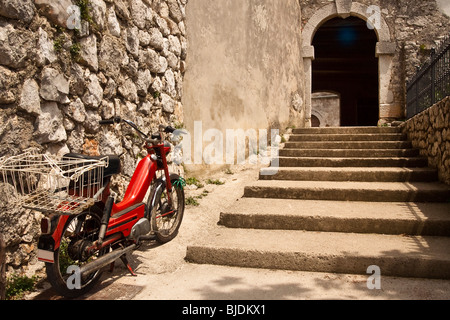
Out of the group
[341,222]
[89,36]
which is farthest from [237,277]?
→ [89,36]

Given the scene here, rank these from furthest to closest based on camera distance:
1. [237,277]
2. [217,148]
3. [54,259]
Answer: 1. [217,148]
2. [237,277]
3. [54,259]

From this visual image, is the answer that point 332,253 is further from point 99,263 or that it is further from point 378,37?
point 378,37

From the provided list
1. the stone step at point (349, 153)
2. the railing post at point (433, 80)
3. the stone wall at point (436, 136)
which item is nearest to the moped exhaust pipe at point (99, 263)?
the stone wall at point (436, 136)

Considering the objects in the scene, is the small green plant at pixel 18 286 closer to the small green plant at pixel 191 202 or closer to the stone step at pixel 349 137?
the small green plant at pixel 191 202

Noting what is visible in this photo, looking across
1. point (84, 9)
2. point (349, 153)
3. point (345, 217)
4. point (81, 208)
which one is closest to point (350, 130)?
point (349, 153)

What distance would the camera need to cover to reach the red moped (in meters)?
2.08

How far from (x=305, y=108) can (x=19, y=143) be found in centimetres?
765

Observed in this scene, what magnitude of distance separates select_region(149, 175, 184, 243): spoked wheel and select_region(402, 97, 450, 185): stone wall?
302cm

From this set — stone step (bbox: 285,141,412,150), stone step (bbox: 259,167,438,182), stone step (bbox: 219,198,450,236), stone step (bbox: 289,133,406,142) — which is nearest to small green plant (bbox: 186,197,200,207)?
stone step (bbox: 219,198,450,236)

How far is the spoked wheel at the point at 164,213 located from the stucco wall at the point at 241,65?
5.01 ft

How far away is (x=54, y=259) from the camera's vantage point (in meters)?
2.05

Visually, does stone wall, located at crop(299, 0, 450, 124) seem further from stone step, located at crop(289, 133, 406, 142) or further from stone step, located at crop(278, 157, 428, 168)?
stone step, located at crop(278, 157, 428, 168)

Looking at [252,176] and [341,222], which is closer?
[341,222]

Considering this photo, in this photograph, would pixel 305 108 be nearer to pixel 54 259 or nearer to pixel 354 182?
pixel 354 182
